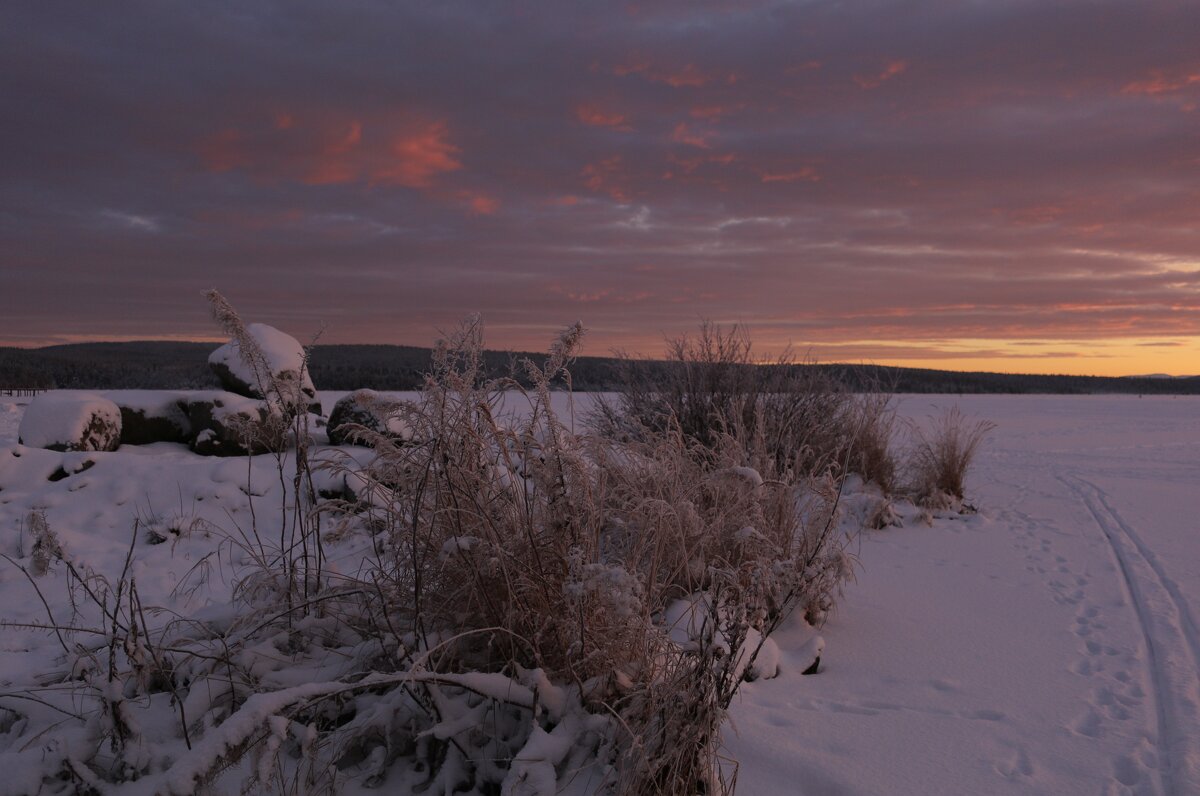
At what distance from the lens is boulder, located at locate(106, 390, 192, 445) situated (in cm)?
998

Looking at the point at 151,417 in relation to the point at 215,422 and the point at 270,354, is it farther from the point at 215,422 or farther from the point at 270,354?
the point at 270,354

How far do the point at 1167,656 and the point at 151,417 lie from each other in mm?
10883

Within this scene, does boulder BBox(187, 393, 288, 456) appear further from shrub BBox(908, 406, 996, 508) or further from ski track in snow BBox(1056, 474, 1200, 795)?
ski track in snow BBox(1056, 474, 1200, 795)

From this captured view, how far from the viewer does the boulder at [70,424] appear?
29.9ft

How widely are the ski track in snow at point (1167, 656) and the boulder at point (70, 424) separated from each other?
1048cm

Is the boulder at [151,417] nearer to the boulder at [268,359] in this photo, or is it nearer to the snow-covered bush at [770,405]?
the boulder at [268,359]

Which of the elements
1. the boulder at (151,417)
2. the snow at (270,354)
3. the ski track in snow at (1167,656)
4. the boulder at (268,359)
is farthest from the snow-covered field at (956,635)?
the snow at (270,354)

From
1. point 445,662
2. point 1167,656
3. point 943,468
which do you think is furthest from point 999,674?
point 943,468

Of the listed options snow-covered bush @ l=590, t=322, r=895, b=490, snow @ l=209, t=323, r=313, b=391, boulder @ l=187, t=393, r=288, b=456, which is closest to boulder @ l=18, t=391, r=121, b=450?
boulder @ l=187, t=393, r=288, b=456

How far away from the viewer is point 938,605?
497 centimetres

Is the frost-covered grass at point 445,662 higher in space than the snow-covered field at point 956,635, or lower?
higher

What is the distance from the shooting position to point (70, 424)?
9195 mm

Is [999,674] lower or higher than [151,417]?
lower

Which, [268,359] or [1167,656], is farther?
[268,359]
